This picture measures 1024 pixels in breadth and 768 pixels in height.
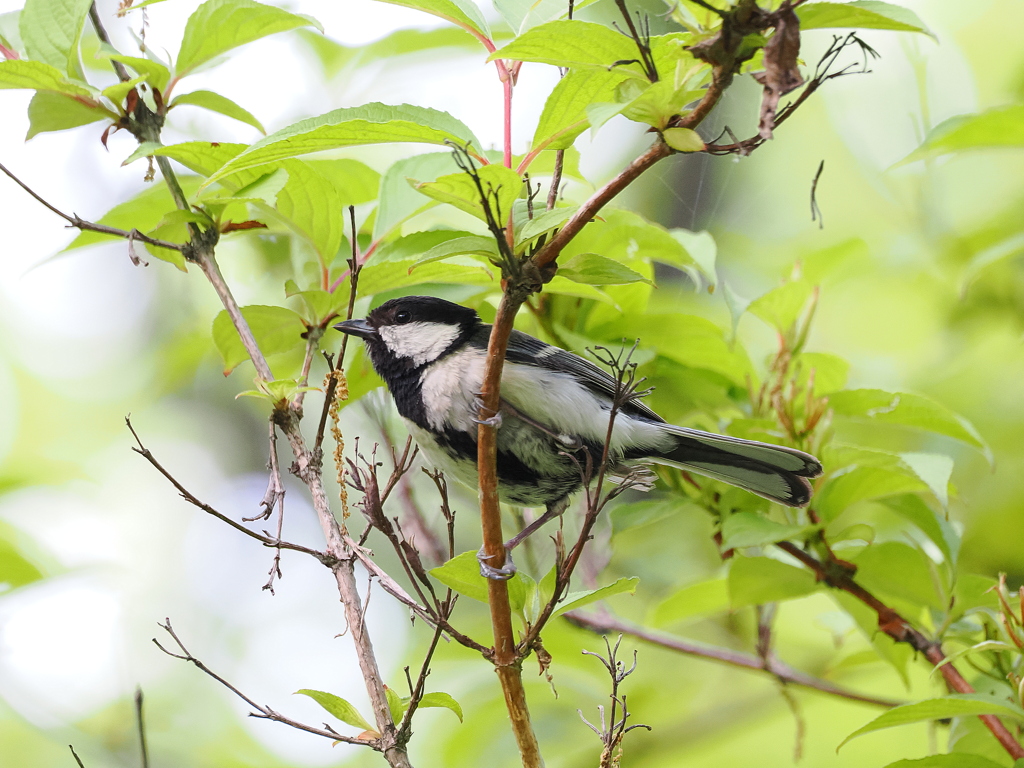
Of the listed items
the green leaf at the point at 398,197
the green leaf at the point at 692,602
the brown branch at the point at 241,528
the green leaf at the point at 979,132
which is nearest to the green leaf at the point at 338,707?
the brown branch at the point at 241,528

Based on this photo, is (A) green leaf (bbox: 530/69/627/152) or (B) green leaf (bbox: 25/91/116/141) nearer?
(A) green leaf (bbox: 530/69/627/152)

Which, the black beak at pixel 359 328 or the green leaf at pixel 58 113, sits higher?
the green leaf at pixel 58 113

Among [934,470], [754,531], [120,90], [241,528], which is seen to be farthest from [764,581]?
[120,90]

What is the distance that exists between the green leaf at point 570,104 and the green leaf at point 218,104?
27.8 inches

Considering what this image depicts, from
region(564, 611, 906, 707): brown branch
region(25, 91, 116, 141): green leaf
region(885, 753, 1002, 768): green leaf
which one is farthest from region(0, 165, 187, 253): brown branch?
region(885, 753, 1002, 768): green leaf

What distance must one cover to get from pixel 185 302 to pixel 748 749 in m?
3.15

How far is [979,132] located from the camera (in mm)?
1884

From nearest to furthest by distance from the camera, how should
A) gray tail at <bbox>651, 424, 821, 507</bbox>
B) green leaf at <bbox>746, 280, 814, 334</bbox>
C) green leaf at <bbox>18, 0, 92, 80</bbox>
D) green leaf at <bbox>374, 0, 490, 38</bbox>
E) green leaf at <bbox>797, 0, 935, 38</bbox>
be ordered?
green leaf at <bbox>797, 0, 935, 38</bbox>
green leaf at <bbox>374, 0, 490, 38</bbox>
green leaf at <bbox>18, 0, 92, 80</bbox>
gray tail at <bbox>651, 424, 821, 507</bbox>
green leaf at <bbox>746, 280, 814, 334</bbox>

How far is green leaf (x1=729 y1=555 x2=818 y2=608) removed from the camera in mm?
1945

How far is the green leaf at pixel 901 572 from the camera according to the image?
1995mm

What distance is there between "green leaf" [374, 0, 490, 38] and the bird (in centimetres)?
75

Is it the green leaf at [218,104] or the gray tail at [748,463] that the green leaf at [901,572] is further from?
the green leaf at [218,104]

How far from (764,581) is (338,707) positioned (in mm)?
1071

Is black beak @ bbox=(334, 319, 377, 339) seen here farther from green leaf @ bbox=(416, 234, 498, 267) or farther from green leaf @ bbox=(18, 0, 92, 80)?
green leaf @ bbox=(416, 234, 498, 267)
